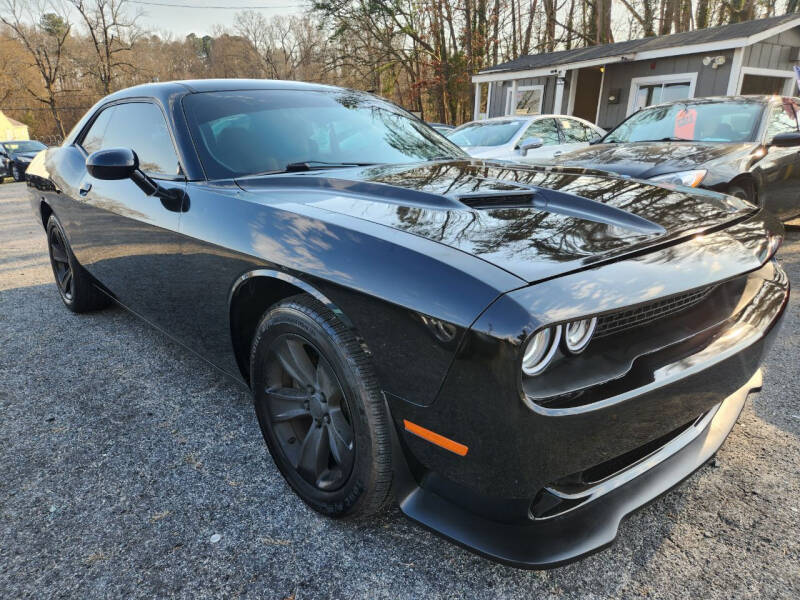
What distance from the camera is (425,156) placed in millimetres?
2643

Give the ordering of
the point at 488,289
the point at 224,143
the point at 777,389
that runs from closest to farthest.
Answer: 1. the point at 488,289
2. the point at 224,143
3. the point at 777,389

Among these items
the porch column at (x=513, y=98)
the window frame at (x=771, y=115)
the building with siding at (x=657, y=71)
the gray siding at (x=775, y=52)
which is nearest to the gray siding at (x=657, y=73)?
the building with siding at (x=657, y=71)

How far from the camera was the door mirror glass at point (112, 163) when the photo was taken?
222 cm

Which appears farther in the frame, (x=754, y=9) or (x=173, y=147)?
(x=754, y=9)

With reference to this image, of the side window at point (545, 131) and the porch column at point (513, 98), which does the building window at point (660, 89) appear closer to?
the porch column at point (513, 98)

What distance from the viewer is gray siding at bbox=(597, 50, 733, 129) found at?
11.6 m

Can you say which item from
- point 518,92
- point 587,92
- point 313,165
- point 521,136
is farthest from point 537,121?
point 518,92

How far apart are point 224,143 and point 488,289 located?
160cm

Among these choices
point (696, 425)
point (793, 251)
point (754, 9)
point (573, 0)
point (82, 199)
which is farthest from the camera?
point (573, 0)

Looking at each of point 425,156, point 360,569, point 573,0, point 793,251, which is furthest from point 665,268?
point 573,0

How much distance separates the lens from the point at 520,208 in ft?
5.53

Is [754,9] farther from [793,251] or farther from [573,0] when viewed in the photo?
[793,251]

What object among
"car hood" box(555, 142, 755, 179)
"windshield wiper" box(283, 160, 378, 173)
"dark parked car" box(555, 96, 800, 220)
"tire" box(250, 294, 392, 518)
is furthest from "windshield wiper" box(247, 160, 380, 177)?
"dark parked car" box(555, 96, 800, 220)

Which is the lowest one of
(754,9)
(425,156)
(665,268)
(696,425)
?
(696,425)
